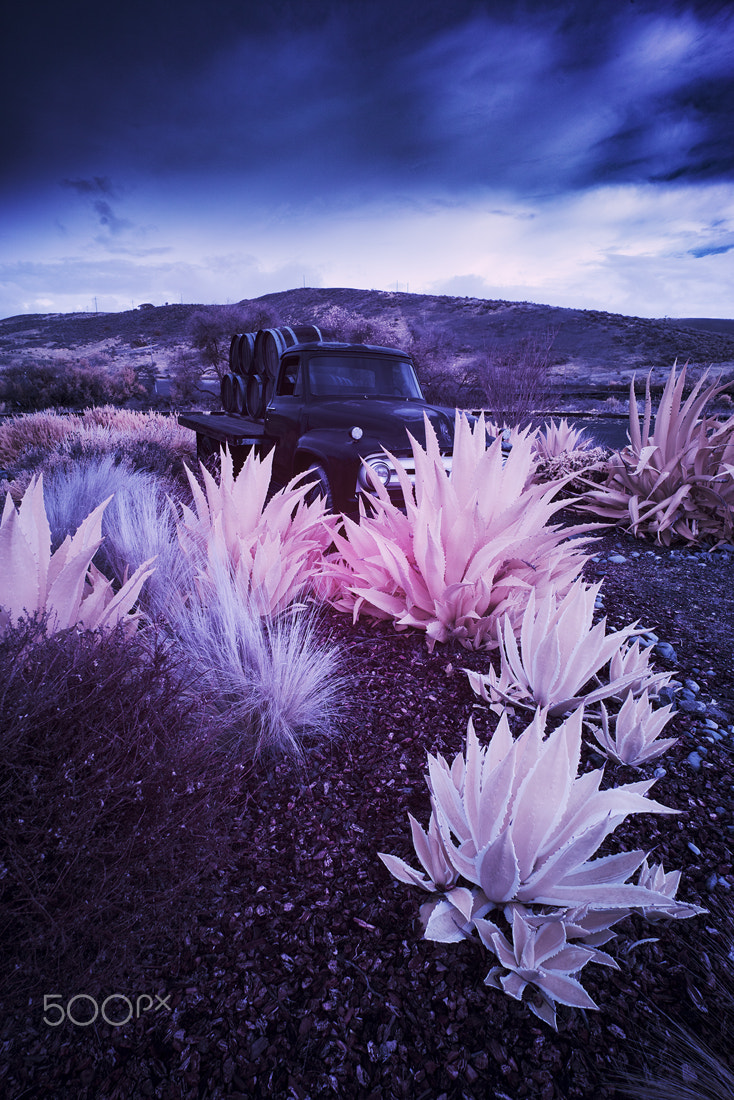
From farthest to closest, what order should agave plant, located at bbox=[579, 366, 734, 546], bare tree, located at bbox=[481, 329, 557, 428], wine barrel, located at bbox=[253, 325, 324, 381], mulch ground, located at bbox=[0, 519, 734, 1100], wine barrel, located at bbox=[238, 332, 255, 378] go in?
bare tree, located at bbox=[481, 329, 557, 428], wine barrel, located at bbox=[238, 332, 255, 378], wine barrel, located at bbox=[253, 325, 324, 381], agave plant, located at bbox=[579, 366, 734, 546], mulch ground, located at bbox=[0, 519, 734, 1100]

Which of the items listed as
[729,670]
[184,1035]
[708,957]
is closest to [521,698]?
[708,957]

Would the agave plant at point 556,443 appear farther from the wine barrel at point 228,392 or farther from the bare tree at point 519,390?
the wine barrel at point 228,392

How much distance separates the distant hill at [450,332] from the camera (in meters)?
41.4

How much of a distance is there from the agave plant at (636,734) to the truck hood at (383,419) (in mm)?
2752

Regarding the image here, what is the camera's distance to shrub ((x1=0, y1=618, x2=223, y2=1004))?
839 millimetres

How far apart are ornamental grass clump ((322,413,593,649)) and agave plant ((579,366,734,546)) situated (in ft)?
6.22

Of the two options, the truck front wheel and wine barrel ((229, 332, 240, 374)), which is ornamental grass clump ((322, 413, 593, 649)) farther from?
wine barrel ((229, 332, 240, 374))

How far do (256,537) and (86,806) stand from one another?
138 centimetres

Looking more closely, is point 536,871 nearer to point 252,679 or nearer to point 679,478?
point 252,679

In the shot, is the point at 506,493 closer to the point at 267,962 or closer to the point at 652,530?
the point at 267,962

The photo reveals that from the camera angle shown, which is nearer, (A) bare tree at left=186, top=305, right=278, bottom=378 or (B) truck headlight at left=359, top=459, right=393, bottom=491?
(B) truck headlight at left=359, top=459, right=393, bottom=491

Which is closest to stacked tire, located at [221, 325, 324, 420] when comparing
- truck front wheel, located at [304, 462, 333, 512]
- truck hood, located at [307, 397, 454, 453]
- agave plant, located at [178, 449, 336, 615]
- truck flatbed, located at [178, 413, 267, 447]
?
truck flatbed, located at [178, 413, 267, 447]

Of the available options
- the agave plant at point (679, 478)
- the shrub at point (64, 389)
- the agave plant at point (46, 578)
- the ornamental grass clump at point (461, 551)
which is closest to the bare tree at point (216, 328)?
the shrub at point (64, 389)

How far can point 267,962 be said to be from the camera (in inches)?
38.3
